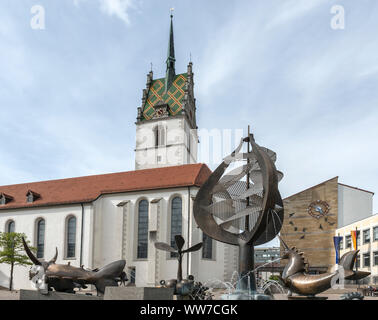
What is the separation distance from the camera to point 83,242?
3738cm

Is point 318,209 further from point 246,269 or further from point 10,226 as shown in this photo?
point 246,269

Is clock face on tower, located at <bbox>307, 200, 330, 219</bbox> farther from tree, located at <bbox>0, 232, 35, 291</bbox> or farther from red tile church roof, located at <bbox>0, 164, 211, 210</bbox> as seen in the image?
tree, located at <bbox>0, 232, 35, 291</bbox>

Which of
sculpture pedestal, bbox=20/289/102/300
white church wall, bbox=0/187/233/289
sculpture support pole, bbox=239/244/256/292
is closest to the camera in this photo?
sculpture pedestal, bbox=20/289/102/300

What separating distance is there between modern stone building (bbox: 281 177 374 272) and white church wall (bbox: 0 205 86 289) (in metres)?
19.9

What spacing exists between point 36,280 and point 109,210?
21.1 m

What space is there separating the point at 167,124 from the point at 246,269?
149 ft

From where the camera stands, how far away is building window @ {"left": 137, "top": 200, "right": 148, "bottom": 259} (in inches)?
1428

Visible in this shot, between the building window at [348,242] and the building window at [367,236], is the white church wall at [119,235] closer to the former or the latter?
the building window at [367,236]

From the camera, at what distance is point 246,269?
1662cm

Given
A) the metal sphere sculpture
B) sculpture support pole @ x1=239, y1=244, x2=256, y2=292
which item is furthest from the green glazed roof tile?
sculpture support pole @ x1=239, y1=244, x2=256, y2=292

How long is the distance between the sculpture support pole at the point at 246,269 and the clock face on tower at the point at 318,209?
2997 cm

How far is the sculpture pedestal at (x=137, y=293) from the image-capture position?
13.2 m
